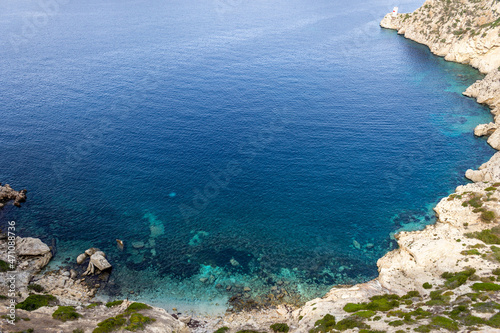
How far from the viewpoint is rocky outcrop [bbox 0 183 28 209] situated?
8869cm

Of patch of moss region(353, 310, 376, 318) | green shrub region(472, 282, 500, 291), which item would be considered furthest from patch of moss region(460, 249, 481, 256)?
patch of moss region(353, 310, 376, 318)

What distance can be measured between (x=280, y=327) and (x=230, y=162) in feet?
181

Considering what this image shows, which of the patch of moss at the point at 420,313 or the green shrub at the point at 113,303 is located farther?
Answer: the green shrub at the point at 113,303

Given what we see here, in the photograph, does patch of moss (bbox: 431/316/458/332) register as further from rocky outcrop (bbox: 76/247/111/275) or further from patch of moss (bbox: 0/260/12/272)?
patch of moss (bbox: 0/260/12/272)

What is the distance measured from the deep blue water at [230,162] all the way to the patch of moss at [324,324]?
12882 mm

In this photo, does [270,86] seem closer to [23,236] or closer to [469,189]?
[469,189]

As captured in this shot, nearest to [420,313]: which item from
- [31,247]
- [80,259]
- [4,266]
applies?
[80,259]

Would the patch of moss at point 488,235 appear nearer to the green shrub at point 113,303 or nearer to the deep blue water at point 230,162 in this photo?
the deep blue water at point 230,162

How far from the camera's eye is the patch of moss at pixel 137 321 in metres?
51.2

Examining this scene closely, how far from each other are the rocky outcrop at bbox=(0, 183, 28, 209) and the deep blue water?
7.79 feet

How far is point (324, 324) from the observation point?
51.3 metres

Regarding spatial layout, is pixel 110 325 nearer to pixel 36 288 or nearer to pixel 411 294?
pixel 36 288

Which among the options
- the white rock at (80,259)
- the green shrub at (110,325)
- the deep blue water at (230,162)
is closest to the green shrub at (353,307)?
the deep blue water at (230,162)

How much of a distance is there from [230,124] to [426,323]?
290 ft
